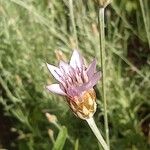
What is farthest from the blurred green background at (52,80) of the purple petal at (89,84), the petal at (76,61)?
the purple petal at (89,84)

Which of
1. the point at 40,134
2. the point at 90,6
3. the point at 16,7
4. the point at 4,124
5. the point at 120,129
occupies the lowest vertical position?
the point at 120,129

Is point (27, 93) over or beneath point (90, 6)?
beneath

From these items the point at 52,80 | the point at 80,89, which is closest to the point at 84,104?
the point at 80,89

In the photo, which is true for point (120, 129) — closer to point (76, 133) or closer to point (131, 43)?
point (76, 133)

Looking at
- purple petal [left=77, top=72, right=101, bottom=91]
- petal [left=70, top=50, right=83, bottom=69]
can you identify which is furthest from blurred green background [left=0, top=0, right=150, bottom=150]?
purple petal [left=77, top=72, right=101, bottom=91]

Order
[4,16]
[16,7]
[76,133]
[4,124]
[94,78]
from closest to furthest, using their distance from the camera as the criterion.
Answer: [94,78] < [4,16] < [76,133] < [16,7] < [4,124]

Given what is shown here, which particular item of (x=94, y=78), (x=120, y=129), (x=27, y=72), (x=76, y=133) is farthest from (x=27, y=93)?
(x=94, y=78)

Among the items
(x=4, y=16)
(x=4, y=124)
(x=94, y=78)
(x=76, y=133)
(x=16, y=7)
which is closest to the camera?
(x=94, y=78)

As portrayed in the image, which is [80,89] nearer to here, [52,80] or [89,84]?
[89,84]
